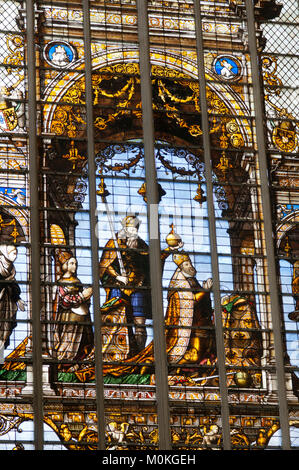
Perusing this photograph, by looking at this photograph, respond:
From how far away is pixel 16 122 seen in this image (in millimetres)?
16875

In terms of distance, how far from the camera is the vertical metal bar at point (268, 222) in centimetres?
1620

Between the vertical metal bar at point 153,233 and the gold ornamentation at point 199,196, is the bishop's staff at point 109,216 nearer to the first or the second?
the vertical metal bar at point 153,233

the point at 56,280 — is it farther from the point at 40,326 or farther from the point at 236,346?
the point at 236,346

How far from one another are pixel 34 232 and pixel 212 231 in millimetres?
1937

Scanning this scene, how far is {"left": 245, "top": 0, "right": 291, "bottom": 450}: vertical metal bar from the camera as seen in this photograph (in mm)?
16203

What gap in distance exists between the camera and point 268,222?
1702 cm

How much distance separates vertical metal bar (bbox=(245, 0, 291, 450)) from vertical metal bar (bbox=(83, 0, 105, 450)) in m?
1.89

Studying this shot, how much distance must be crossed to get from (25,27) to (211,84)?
219 centimetres

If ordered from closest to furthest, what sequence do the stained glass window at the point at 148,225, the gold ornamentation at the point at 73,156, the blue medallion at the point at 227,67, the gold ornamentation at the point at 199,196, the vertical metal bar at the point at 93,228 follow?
the vertical metal bar at the point at 93,228 < the stained glass window at the point at 148,225 < the gold ornamentation at the point at 73,156 < the gold ornamentation at the point at 199,196 < the blue medallion at the point at 227,67

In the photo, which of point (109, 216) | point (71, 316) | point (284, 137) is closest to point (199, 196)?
point (109, 216)

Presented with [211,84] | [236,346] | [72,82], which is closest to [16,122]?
[72,82]

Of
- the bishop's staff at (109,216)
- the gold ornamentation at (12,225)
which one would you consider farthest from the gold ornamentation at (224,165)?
the gold ornamentation at (12,225)

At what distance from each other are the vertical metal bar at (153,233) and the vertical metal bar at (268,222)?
4.00 ft

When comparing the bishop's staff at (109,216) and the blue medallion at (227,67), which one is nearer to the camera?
the bishop's staff at (109,216)
